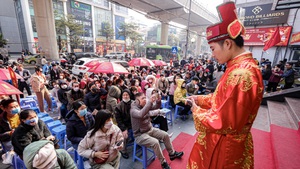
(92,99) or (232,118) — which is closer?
(232,118)

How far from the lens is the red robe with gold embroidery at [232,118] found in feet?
3.60

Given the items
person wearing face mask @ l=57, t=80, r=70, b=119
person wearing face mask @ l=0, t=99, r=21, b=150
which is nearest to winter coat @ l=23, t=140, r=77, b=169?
person wearing face mask @ l=0, t=99, r=21, b=150

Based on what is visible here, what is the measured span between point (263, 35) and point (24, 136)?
58.6ft

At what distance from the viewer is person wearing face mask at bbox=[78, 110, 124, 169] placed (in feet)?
7.51

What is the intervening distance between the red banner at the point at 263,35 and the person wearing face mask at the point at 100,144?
1558 centimetres

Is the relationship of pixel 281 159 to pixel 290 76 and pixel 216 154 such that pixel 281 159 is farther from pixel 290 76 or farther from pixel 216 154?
pixel 290 76

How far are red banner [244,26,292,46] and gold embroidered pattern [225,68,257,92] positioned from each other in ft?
50.1

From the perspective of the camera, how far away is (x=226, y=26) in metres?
1.26

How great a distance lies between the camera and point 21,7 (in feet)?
89.0

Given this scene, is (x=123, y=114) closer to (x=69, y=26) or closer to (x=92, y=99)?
(x=92, y=99)

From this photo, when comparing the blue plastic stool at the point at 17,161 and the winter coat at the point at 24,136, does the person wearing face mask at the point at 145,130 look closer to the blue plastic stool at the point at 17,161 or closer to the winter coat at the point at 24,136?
the winter coat at the point at 24,136

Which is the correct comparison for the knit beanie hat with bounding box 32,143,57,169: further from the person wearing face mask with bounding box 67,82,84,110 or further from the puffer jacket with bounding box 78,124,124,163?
the person wearing face mask with bounding box 67,82,84,110

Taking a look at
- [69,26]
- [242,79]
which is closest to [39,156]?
[242,79]

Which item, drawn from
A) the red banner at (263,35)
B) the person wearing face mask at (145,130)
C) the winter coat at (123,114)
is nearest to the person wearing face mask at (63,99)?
the winter coat at (123,114)
